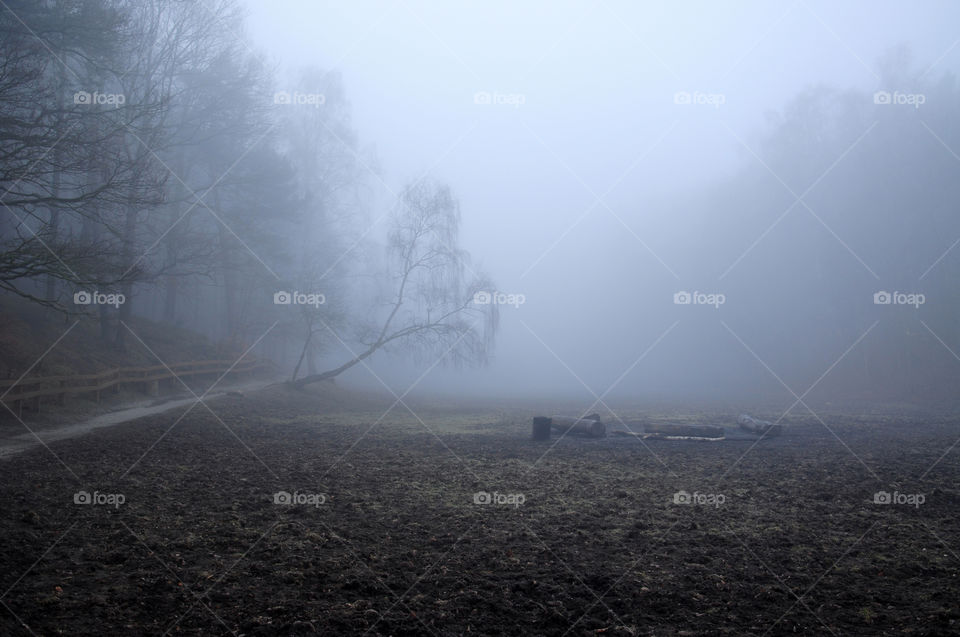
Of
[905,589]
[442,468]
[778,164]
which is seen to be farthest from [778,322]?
[905,589]

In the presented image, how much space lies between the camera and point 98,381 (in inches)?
707

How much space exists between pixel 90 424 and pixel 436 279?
14.7 metres

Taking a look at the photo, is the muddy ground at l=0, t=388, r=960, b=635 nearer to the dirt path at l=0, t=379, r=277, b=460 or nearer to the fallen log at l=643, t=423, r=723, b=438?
the dirt path at l=0, t=379, r=277, b=460

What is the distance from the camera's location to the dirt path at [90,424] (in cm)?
1203

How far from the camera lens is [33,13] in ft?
40.4

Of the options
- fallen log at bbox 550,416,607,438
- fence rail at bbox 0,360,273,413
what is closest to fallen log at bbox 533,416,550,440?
fallen log at bbox 550,416,607,438

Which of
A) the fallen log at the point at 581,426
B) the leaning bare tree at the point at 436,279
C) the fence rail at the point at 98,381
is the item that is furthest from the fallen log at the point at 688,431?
the fence rail at the point at 98,381

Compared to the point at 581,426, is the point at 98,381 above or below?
above

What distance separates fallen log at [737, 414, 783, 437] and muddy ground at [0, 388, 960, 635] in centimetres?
345

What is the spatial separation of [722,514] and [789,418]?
601 inches

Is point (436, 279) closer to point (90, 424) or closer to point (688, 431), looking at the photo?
point (688, 431)

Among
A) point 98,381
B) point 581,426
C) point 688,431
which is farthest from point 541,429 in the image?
point 98,381

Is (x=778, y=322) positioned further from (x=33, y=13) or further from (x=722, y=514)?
(x=33, y=13)

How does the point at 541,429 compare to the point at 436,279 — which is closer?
the point at 541,429
